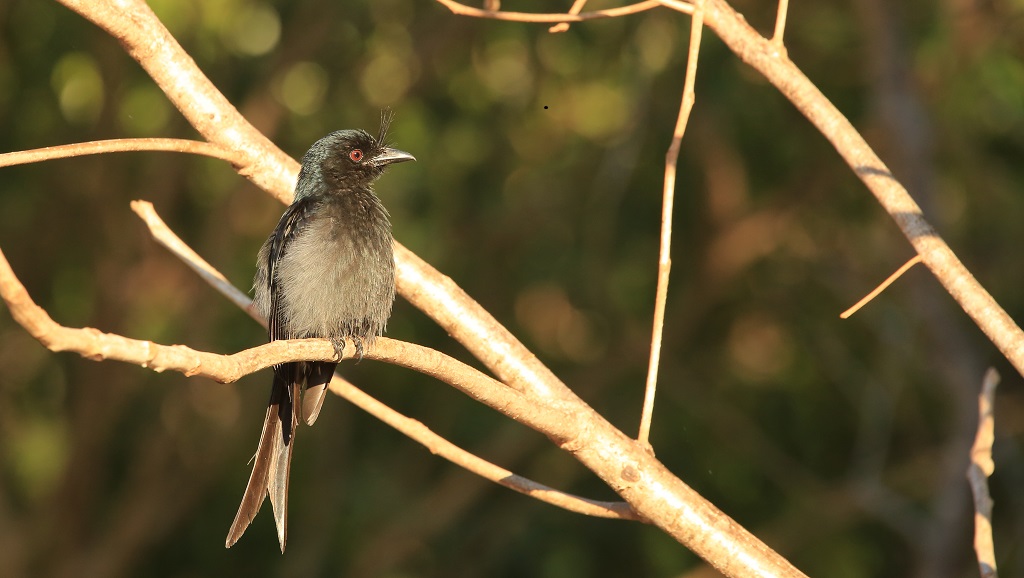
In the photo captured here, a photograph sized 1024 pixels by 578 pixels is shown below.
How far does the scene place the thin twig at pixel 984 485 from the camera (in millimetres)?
2754

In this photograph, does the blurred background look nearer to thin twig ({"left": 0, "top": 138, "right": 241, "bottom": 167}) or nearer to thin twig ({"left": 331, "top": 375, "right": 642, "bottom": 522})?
thin twig ({"left": 0, "top": 138, "right": 241, "bottom": 167})

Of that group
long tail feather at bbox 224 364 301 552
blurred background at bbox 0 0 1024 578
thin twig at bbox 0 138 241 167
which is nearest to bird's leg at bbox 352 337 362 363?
long tail feather at bbox 224 364 301 552

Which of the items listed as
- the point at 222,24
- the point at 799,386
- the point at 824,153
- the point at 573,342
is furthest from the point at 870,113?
the point at 222,24

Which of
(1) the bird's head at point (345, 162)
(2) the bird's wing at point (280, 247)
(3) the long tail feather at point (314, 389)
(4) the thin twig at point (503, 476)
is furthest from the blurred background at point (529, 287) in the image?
(4) the thin twig at point (503, 476)

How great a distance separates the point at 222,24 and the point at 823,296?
391 cm

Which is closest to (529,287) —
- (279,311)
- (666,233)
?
(279,311)

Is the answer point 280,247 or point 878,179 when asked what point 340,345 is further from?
point 878,179

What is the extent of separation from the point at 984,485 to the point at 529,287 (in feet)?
15.8

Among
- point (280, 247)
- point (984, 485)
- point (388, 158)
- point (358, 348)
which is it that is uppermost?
point (388, 158)

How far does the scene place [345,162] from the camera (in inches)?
163

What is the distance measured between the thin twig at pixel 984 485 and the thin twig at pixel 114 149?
1850 millimetres

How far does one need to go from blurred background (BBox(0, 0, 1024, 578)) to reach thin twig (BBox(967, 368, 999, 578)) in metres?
3.43

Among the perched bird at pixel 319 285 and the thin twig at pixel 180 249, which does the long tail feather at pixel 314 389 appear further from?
the thin twig at pixel 180 249

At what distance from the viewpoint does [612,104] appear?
25.1 ft
